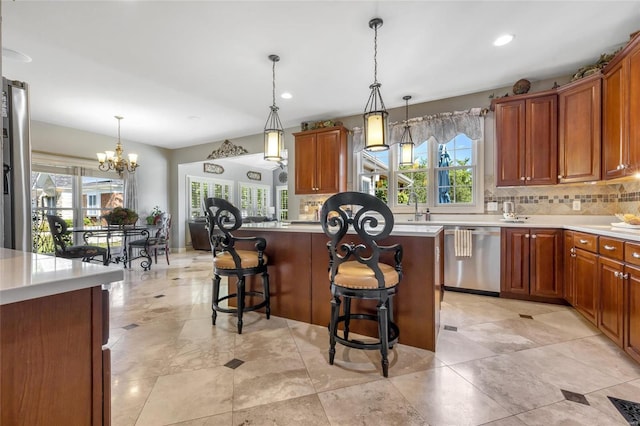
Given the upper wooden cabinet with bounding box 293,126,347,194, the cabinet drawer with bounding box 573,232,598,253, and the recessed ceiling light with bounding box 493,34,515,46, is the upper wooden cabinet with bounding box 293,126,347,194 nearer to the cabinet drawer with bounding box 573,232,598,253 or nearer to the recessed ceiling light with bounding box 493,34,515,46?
the recessed ceiling light with bounding box 493,34,515,46

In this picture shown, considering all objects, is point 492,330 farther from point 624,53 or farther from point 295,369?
point 624,53

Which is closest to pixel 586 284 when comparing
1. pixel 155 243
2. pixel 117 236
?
pixel 155 243

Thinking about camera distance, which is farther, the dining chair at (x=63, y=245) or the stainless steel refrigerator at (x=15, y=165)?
the dining chair at (x=63, y=245)

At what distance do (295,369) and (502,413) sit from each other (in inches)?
47.7

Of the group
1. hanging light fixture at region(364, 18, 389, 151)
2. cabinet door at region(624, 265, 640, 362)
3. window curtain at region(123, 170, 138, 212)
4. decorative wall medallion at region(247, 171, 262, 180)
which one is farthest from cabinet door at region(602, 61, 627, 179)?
decorative wall medallion at region(247, 171, 262, 180)

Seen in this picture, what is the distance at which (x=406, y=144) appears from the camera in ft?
13.4

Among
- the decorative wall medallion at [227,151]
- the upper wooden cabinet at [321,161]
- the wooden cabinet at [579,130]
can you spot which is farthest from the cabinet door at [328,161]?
the wooden cabinet at [579,130]

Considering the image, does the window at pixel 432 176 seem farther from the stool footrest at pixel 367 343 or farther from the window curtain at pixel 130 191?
the window curtain at pixel 130 191

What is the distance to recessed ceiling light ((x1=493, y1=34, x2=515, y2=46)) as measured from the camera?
8.93 feet

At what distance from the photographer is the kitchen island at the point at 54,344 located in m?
0.67

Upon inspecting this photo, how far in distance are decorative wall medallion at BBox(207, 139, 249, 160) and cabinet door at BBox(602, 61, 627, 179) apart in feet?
18.1

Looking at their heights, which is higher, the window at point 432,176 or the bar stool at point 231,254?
the window at point 432,176

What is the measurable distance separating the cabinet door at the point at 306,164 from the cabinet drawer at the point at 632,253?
12.0 ft

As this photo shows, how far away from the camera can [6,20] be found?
242 centimetres
